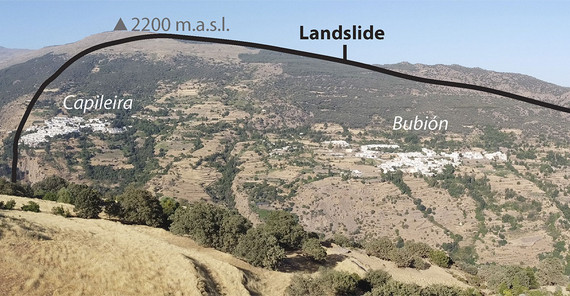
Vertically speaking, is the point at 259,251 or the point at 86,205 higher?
the point at 86,205

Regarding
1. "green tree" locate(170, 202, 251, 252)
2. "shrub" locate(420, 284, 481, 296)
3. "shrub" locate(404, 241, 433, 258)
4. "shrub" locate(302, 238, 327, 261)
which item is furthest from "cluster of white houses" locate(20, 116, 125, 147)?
"shrub" locate(420, 284, 481, 296)

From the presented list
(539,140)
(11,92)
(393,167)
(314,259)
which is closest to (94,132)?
(11,92)

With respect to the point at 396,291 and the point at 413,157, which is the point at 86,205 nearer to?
the point at 396,291

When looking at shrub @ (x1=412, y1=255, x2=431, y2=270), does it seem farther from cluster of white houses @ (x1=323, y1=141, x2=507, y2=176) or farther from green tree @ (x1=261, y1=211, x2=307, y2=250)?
cluster of white houses @ (x1=323, y1=141, x2=507, y2=176)

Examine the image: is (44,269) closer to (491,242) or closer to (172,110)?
(491,242)

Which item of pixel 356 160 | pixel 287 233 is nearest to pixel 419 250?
pixel 287 233

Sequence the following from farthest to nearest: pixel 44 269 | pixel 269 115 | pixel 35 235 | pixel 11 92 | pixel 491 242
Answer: pixel 11 92
pixel 269 115
pixel 491 242
pixel 35 235
pixel 44 269

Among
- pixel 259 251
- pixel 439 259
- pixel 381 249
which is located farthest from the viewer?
pixel 439 259
